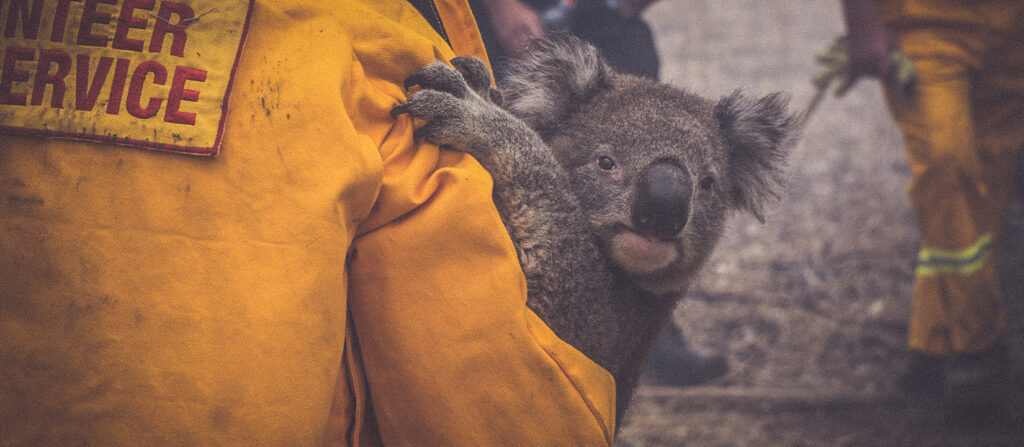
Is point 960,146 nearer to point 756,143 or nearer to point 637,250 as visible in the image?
point 756,143

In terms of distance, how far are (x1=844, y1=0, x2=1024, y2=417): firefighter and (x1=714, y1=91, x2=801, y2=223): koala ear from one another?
140 centimetres

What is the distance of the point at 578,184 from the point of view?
155 cm

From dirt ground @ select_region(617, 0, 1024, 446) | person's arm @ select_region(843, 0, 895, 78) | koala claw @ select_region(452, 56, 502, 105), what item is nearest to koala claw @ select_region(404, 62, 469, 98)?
koala claw @ select_region(452, 56, 502, 105)

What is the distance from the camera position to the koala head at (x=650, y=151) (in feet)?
4.63

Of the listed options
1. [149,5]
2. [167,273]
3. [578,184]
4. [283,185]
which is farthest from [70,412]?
[578,184]

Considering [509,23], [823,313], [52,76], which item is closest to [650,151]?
[509,23]

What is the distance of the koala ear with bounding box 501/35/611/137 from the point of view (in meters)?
1.63

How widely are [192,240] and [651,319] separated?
118cm

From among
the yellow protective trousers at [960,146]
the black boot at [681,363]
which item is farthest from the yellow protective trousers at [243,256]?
the yellow protective trousers at [960,146]

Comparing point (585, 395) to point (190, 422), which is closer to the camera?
point (190, 422)

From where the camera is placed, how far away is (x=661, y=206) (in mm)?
1366

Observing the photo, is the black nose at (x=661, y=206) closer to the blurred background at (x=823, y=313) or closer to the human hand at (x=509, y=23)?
the blurred background at (x=823, y=313)

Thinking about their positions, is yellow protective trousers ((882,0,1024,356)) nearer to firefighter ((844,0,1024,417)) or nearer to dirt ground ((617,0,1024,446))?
firefighter ((844,0,1024,417))

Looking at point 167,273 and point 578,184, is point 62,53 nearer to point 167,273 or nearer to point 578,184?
point 167,273
